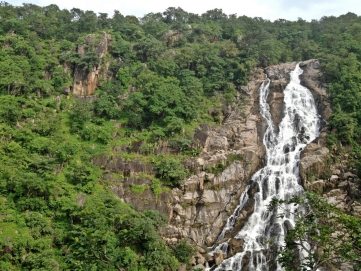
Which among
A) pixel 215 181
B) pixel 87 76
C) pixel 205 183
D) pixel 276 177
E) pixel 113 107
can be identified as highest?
pixel 87 76

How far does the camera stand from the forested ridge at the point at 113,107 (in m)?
22.4

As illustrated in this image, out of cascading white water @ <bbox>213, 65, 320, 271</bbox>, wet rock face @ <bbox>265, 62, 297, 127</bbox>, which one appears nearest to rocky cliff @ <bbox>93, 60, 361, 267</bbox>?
cascading white water @ <bbox>213, 65, 320, 271</bbox>

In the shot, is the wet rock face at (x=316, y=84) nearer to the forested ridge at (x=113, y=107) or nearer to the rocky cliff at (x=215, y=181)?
the rocky cliff at (x=215, y=181)

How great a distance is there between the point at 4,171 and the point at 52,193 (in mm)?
3887

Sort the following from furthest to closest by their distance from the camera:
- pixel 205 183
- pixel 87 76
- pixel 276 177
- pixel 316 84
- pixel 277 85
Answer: pixel 277 85 → pixel 316 84 → pixel 87 76 → pixel 205 183 → pixel 276 177

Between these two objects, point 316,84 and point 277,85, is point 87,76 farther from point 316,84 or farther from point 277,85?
point 316,84

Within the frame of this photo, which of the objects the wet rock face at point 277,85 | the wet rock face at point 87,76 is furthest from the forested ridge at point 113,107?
the wet rock face at point 277,85

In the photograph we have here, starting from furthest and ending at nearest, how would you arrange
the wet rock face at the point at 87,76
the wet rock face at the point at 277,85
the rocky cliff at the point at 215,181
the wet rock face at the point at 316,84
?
the wet rock face at the point at 87,76, the wet rock face at the point at 277,85, the wet rock face at the point at 316,84, the rocky cliff at the point at 215,181

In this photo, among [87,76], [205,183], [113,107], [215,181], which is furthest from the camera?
[87,76]

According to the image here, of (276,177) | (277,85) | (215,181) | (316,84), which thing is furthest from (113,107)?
(316,84)

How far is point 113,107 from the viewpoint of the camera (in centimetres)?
3525

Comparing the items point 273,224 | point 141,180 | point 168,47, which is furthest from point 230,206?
point 168,47

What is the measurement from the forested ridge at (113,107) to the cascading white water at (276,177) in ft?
9.65

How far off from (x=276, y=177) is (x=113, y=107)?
1822cm
